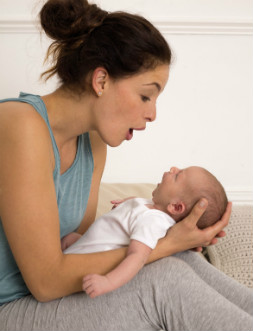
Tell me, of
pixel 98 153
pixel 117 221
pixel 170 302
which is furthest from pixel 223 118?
pixel 170 302

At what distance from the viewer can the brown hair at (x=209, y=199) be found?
4.78 ft

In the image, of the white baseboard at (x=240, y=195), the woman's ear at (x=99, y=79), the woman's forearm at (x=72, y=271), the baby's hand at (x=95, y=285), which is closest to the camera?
the baby's hand at (x=95, y=285)

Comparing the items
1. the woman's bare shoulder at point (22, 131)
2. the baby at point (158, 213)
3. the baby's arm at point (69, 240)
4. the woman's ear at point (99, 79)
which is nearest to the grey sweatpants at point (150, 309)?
the baby at point (158, 213)

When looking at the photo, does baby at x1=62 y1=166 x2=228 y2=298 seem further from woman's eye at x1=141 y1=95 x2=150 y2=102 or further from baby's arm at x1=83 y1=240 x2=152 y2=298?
woman's eye at x1=141 y1=95 x2=150 y2=102

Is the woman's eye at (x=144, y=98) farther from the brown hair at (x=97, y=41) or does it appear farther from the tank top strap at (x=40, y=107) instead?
the tank top strap at (x=40, y=107)

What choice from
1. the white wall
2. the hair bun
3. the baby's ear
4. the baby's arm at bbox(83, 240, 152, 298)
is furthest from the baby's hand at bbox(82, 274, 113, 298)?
the white wall

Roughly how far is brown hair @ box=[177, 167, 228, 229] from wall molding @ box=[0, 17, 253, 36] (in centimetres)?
157

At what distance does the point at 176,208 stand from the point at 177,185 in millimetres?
79

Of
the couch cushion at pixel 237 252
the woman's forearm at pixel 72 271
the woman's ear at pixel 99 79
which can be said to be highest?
the woman's ear at pixel 99 79

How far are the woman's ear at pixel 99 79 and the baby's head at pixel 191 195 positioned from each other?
41 centimetres

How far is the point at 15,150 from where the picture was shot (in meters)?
1.21

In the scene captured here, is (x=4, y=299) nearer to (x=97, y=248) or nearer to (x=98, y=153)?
(x=97, y=248)

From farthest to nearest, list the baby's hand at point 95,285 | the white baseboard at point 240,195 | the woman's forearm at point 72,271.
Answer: the white baseboard at point 240,195, the woman's forearm at point 72,271, the baby's hand at point 95,285

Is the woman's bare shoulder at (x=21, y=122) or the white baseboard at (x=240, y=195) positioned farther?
the white baseboard at (x=240, y=195)
